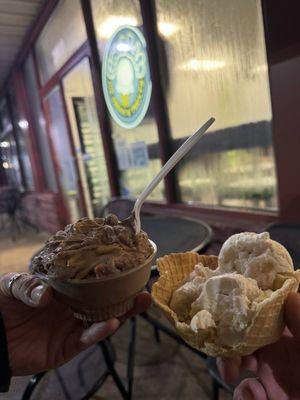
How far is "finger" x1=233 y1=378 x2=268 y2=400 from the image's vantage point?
2.21ft

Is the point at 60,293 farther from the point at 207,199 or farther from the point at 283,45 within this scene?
the point at 207,199

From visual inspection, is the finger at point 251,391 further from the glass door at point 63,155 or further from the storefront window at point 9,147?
the storefront window at point 9,147

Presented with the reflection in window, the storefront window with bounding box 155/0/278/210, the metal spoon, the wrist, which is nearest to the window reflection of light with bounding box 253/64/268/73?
the storefront window with bounding box 155/0/278/210

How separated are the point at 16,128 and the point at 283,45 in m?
7.15

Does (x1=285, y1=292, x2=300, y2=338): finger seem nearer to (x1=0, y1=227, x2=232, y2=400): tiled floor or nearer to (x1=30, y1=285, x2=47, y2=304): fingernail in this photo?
(x1=30, y1=285, x2=47, y2=304): fingernail

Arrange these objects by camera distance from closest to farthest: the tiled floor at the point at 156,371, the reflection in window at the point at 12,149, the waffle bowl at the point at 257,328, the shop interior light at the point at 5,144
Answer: the waffle bowl at the point at 257,328 < the tiled floor at the point at 156,371 < the reflection in window at the point at 12,149 < the shop interior light at the point at 5,144

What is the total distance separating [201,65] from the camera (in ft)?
6.78

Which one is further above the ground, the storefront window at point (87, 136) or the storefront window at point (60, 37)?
the storefront window at point (60, 37)

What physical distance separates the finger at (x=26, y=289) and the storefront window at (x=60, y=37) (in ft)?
10.6

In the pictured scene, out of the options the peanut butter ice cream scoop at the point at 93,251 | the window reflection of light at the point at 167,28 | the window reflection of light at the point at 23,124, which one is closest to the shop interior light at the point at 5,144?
the window reflection of light at the point at 23,124

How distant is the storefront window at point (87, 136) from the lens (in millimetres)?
3611

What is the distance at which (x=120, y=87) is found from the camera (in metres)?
2.67

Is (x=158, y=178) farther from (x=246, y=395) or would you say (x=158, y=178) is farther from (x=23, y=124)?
(x=23, y=124)

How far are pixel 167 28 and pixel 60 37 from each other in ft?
7.75
